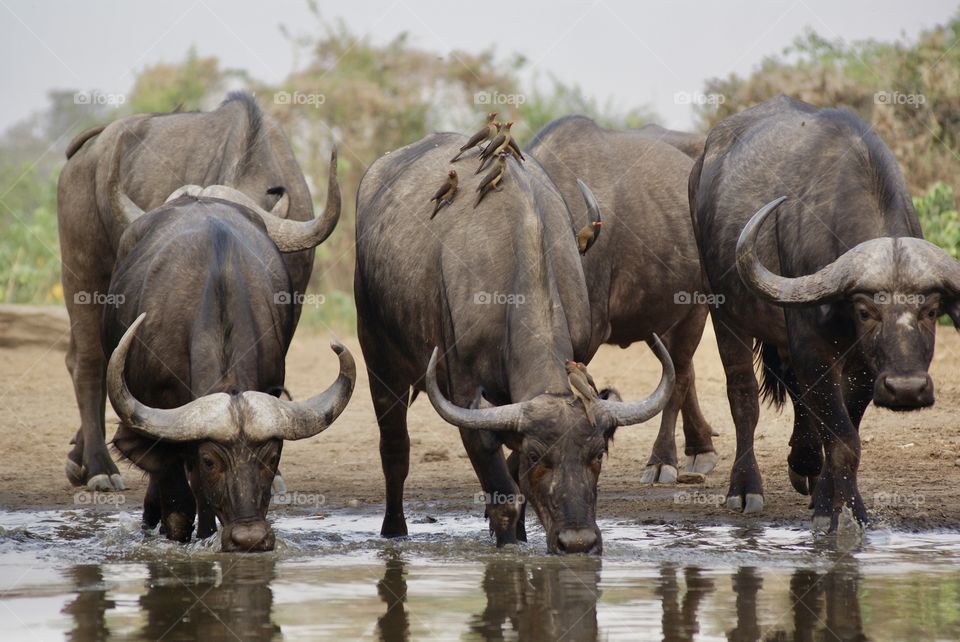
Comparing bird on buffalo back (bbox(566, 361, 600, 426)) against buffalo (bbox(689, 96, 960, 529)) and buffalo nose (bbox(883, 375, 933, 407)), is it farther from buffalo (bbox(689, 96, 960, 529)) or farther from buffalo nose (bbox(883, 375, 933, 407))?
buffalo nose (bbox(883, 375, 933, 407))

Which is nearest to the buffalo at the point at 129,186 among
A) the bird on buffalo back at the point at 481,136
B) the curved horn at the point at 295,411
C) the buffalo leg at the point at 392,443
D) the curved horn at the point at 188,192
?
the curved horn at the point at 188,192

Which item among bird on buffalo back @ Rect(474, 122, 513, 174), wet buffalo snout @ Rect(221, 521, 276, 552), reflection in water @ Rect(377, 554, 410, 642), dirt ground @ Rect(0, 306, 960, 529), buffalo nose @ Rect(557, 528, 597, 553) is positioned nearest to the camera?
reflection in water @ Rect(377, 554, 410, 642)

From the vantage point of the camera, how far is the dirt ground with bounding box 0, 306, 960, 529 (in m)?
10.4

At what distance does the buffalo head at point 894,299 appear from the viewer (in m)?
8.09

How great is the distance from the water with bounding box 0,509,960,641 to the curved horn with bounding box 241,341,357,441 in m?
0.71

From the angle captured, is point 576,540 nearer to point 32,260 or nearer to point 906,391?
point 906,391

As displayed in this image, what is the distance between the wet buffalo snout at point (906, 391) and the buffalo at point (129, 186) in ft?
14.4

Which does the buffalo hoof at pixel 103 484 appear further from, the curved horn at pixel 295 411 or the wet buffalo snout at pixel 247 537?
the wet buffalo snout at pixel 247 537

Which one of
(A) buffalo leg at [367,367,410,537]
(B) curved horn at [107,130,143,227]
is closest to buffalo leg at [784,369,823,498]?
(A) buffalo leg at [367,367,410,537]

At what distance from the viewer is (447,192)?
29.3 feet

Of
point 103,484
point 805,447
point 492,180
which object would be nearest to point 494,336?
point 492,180

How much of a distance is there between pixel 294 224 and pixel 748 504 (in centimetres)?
372

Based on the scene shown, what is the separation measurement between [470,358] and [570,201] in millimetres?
3253

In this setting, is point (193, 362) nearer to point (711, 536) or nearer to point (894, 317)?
point (711, 536)
